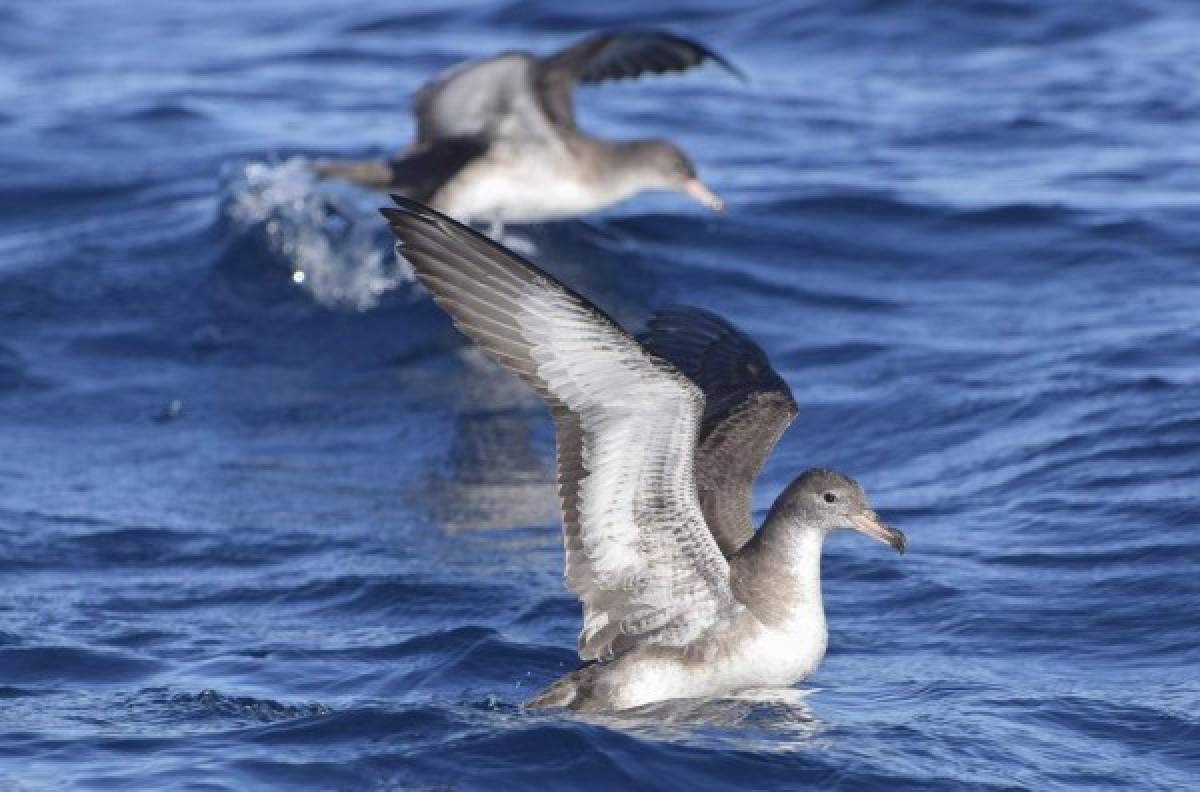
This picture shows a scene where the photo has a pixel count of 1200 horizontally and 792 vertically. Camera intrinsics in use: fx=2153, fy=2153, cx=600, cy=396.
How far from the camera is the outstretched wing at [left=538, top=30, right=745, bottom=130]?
45.9 ft

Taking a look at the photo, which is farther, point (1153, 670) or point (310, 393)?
point (310, 393)

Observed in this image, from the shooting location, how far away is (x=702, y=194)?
46.6ft

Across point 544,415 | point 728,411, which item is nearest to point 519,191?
point 544,415

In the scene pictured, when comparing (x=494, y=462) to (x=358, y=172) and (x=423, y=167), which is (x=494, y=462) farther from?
(x=423, y=167)

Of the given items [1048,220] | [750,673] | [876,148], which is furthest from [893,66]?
[750,673]

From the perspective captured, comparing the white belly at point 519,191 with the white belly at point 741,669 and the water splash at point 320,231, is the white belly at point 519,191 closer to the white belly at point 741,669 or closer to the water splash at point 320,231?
the water splash at point 320,231

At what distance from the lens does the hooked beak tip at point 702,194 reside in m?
14.1

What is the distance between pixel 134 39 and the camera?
1975 centimetres

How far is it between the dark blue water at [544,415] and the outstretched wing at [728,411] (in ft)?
2.39

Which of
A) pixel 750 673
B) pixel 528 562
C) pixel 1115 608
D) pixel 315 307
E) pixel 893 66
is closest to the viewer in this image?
pixel 750 673

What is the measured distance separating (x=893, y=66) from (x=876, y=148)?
2019 mm

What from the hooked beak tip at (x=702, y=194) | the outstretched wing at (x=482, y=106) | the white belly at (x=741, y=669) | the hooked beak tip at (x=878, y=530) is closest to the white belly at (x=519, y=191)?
the outstretched wing at (x=482, y=106)

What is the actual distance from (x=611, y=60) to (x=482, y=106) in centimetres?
90

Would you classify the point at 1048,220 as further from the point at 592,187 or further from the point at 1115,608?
the point at 1115,608
